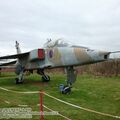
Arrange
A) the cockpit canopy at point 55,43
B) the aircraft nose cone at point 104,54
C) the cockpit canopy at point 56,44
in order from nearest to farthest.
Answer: the aircraft nose cone at point 104,54
the cockpit canopy at point 56,44
the cockpit canopy at point 55,43

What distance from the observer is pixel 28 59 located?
19.7 metres

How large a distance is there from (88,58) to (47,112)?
15.3 ft

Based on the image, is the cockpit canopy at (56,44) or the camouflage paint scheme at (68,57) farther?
the cockpit canopy at (56,44)

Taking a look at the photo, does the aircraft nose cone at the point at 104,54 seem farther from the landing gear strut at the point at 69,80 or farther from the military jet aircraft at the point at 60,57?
the landing gear strut at the point at 69,80

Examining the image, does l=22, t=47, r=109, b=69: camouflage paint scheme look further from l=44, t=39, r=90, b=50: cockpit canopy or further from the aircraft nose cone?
l=44, t=39, r=90, b=50: cockpit canopy

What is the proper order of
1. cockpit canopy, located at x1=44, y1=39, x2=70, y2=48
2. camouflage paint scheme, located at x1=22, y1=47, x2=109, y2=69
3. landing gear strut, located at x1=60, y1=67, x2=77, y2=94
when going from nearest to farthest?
camouflage paint scheme, located at x1=22, y1=47, x2=109, y2=69
landing gear strut, located at x1=60, y1=67, x2=77, y2=94
cockpit canopy, located at x1=44, y1=39, x2=70, y2=48

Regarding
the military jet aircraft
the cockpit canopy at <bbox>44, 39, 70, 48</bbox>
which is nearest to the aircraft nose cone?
the military jet aircraft

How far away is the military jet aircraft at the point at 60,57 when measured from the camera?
13.6 metres

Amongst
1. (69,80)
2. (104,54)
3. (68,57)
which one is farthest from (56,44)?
(104,54)

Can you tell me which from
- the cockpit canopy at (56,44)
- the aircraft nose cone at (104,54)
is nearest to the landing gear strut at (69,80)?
the cockpit canopy at (56,44)

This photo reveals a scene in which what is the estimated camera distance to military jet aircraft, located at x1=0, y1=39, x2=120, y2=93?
44.7 ft

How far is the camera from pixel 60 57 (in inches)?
624

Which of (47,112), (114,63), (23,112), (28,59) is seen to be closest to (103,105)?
(47,112)

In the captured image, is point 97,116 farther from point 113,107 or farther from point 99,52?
point 99,52
